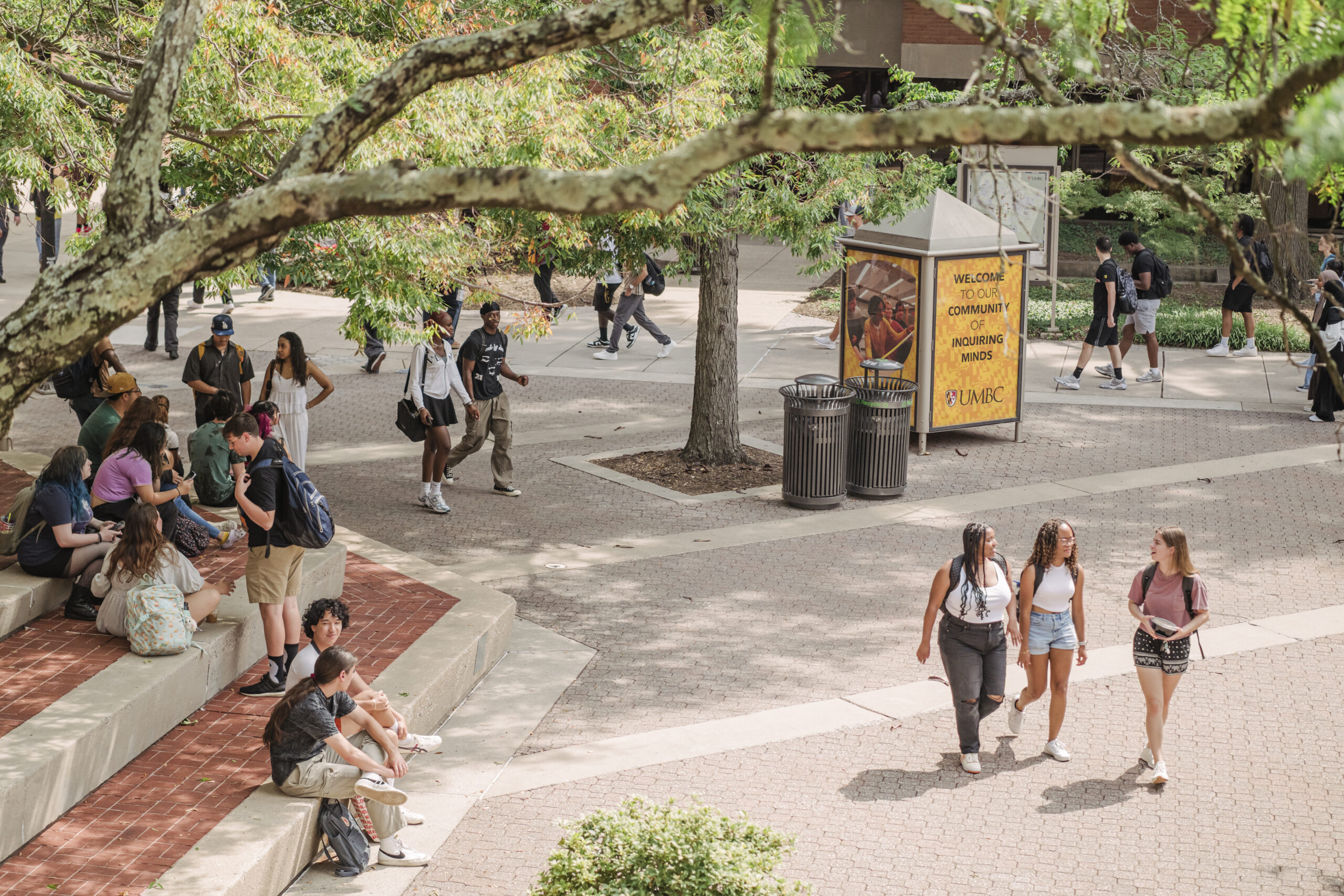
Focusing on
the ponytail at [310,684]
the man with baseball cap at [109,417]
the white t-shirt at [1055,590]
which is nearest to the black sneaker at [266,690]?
the ponytail at [310,684]

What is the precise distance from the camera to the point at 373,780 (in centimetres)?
633

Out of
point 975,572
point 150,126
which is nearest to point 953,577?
point 975,572

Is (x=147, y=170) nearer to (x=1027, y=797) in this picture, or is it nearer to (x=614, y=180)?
(x=614, y=180)

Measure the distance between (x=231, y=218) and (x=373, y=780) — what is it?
3025mm

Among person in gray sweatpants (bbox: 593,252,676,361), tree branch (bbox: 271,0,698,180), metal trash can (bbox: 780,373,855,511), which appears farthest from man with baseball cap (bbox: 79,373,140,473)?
person in gray sweatpants (bbox: 593,252,676,361)

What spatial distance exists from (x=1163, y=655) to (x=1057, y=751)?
0.77 meters

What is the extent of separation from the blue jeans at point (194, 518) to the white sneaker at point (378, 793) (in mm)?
3789

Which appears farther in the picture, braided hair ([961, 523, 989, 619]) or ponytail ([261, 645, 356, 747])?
braided hair ([961, 523, 989, 619])

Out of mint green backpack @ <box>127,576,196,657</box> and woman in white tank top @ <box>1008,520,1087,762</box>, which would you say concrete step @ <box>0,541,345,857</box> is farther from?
woman in white tank top @ <box>1008,520,1087,762</box>

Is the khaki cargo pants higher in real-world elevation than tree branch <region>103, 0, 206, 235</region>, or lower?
lower

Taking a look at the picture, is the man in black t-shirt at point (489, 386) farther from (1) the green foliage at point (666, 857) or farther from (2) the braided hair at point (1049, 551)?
(1) the green foliage at point (666, 857)

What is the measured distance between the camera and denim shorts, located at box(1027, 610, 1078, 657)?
746 centimetres

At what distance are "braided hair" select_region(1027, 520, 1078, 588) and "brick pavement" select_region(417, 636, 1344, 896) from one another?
1031mm

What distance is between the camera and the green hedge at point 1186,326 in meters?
19.1
